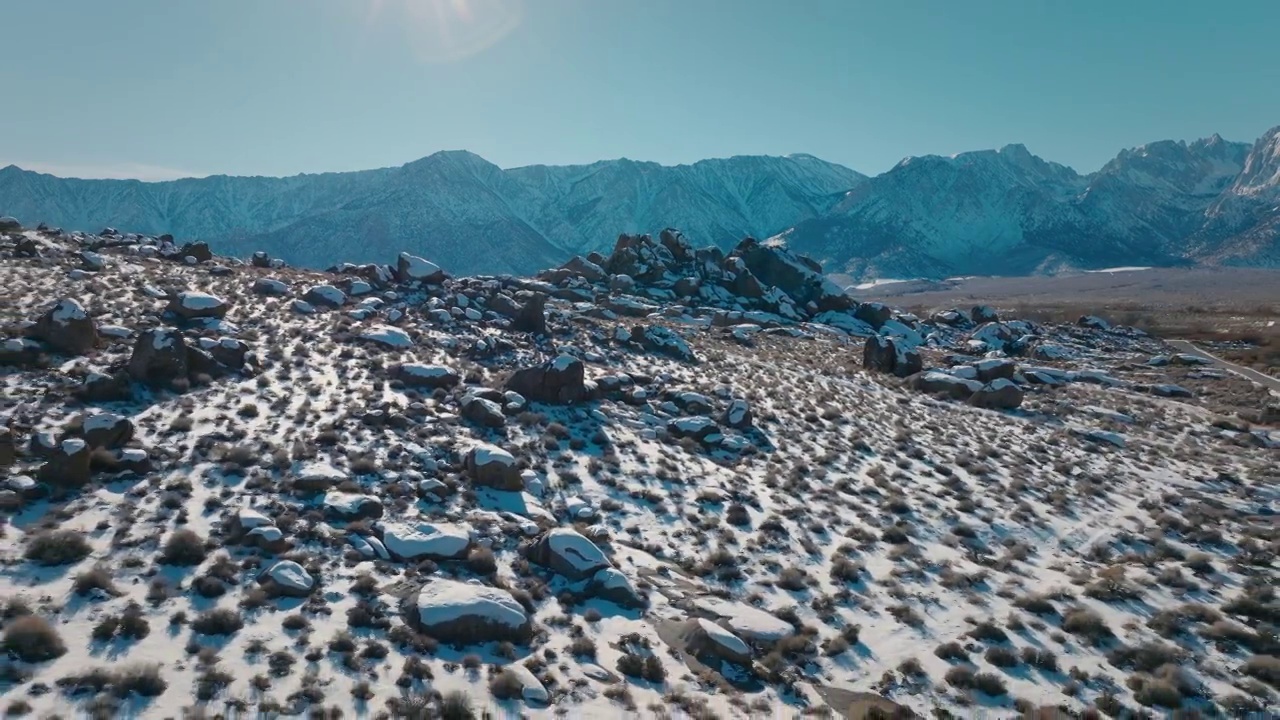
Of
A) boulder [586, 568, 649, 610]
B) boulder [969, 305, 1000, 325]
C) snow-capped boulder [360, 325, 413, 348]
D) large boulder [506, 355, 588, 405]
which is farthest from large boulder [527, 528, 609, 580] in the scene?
boulder [969, 305, 1000, 325]

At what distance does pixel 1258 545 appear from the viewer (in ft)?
56.0

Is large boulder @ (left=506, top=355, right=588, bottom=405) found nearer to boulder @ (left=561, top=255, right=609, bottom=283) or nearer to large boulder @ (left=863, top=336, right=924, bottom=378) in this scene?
large boulder @ (left=863, top=336, right=924, bottom=378)

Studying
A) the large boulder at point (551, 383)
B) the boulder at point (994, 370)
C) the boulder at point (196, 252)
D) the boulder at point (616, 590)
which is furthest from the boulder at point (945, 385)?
the boulder at point (196, 252)

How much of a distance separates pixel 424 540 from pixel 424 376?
441 inches

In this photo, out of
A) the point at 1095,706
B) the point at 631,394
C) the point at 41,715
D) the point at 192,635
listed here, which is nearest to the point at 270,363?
the point at 631,394

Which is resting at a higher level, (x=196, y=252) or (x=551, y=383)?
(x=196, y=252)

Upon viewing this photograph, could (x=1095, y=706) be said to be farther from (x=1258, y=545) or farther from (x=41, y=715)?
(x=41, y=715)

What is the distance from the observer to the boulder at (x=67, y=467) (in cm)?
1345

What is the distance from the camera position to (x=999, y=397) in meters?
33.2

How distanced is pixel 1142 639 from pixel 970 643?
3.09m

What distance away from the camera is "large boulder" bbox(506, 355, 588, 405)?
24.4 m

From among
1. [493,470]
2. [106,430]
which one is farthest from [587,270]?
[106,430]

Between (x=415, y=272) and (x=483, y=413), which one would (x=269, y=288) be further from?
(x=483, y=413)

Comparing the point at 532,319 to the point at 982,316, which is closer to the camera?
the point at 532,319
